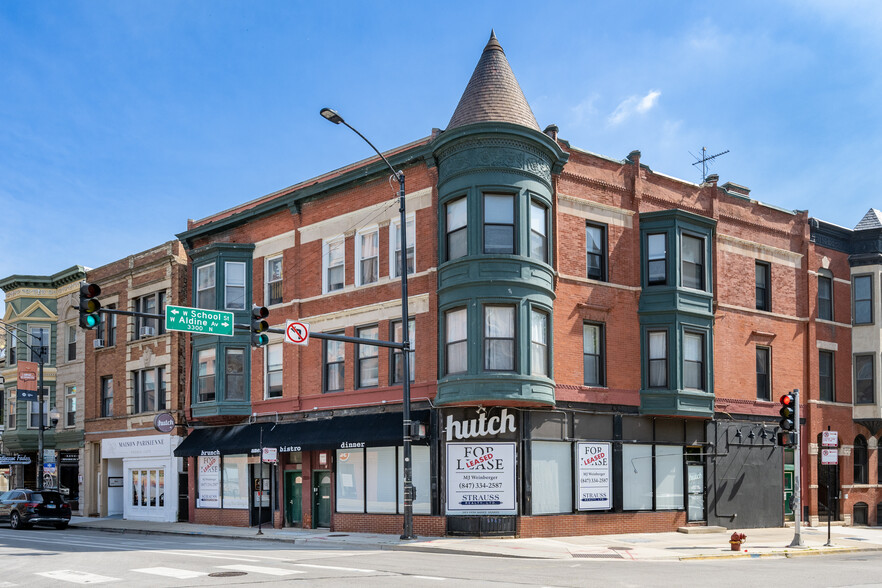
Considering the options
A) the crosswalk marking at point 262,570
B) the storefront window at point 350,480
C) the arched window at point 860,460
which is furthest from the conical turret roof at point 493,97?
the arched window at point 860,460

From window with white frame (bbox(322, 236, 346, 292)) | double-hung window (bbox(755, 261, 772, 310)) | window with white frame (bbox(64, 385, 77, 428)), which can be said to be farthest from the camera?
window with white frame (bbox(64, 385, 77, 428))

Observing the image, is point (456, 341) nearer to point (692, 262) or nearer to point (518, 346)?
point (518, 346)

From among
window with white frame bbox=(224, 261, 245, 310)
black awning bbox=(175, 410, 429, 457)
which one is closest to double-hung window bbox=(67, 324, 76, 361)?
black awning bbox=(175, 410, 429, 457)

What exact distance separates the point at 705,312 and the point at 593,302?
4065mm

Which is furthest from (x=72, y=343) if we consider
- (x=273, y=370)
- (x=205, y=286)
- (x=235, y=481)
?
(x=273, y=370)

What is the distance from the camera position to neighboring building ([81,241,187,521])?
36219 mm

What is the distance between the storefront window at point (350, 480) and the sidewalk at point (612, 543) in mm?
1019

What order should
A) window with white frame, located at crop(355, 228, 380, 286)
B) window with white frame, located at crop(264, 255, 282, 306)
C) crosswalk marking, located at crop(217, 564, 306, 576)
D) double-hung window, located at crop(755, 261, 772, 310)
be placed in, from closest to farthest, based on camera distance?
crosswalk marking, located at crop(217, 564, 306, 576) → window with white frame, located at crop(355, 228, 380, 286) → double-hung window, located at crop(755, 261, 772, 310) → window with white frame, located at crop(264, 255, 282, 306)

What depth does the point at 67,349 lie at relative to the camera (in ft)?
146

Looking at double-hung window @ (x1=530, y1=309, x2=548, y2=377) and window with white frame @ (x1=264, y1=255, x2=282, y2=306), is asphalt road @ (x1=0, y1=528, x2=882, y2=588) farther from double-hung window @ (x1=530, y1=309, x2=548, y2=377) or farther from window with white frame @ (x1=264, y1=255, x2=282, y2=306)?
window with white frame @ (x1=264, y1=255, x2=282, y2=306)

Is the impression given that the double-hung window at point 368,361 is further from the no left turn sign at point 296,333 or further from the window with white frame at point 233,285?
the window with white frame at point 233,285

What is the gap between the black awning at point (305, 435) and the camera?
26312 millimetres

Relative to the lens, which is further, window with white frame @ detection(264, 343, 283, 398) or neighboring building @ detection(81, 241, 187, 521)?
neighboring building @ detection(81, 241, 187, 521)

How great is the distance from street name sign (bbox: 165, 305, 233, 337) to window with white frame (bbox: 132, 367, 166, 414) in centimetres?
1626
